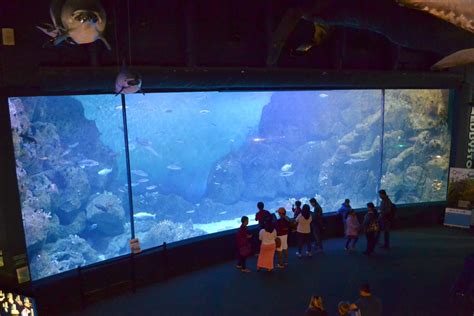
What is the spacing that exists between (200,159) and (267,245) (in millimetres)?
15193

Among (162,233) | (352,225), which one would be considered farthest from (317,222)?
(162,233)

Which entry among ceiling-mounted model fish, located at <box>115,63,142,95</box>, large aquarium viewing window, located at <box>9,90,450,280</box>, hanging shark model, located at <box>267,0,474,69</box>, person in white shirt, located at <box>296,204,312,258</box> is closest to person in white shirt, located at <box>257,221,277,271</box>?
person in white shirt, located at <box>296,204,312,258</box>

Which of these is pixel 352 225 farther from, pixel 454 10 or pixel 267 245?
pixel 454 10

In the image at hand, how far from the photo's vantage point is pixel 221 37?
26.9ft

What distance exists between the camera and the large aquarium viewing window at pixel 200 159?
9.20 metres

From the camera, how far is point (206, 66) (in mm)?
7902

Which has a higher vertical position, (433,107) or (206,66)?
(206,66)

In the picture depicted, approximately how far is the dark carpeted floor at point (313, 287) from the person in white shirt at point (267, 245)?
24 centimetres

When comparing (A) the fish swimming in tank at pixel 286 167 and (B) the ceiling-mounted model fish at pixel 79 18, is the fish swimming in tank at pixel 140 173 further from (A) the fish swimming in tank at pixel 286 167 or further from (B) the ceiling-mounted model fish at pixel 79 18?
(B) the ceiling-mounted model fish at pixel 79 18

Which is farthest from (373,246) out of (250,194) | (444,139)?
(250,194)

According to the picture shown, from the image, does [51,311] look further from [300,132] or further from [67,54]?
[300,132]

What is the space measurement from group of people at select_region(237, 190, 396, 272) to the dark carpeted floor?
0.83ft

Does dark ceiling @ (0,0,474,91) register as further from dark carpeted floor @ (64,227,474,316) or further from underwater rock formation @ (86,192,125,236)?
underwater rock formation @ (86,192,125,236)

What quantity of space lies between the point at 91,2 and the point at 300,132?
21.4 meters
